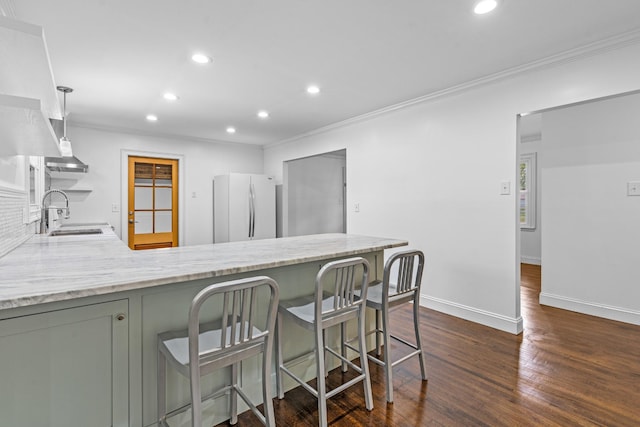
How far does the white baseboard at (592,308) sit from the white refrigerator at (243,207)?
12.8 ft

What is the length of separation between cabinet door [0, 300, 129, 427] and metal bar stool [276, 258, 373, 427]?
79 centimetres

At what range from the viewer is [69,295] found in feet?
3.43

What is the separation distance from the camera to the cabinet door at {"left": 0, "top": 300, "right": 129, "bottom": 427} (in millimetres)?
1131

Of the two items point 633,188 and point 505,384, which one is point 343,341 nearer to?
point 505,384

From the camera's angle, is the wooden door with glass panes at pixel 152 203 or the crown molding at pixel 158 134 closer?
the crown molding at pixel 158 134

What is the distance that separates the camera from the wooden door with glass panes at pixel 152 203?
4856 mm

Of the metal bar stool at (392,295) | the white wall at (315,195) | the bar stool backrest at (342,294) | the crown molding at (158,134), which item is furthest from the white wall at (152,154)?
the bar stool backrest at (342,294)

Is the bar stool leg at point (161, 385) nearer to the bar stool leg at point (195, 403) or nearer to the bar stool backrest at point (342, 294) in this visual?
the bar stool leg at point (195, 403)

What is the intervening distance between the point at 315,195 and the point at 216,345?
512 centimetres

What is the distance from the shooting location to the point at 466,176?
313 centimetres

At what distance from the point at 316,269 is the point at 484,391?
125 centimetres

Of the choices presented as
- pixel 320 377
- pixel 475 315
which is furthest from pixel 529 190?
pixel 320 377

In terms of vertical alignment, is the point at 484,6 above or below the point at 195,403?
above

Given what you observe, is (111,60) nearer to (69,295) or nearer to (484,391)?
(69,295)
